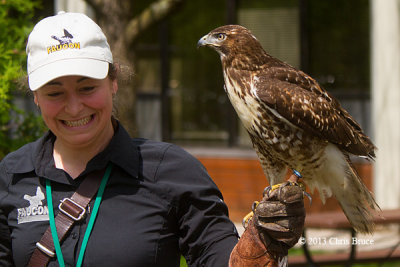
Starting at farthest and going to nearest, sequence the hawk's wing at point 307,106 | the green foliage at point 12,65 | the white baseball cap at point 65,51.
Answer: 1. the green foliage at point 12,65
2. the hawk's wing at point 307,106
3. the white baseball cap at point 65,51

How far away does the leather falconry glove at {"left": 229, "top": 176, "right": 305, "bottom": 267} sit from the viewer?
202 centimetres

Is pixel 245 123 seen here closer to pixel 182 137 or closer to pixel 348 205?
pixel 348 205

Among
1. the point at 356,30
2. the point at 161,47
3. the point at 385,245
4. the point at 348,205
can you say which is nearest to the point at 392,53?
the point at 356,30

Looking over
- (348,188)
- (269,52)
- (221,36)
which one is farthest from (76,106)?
(269,52)

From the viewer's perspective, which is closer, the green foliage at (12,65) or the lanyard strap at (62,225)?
the lanyard strap at (62,225)

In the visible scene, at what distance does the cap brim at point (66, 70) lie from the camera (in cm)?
212

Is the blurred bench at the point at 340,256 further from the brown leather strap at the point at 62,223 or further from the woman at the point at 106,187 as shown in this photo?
the brown leather strap at the point at 62,223

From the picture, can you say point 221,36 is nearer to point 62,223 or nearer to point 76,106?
point 76,106

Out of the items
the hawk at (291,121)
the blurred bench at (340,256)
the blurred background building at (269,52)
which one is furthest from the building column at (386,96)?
the hawk at (291,121)

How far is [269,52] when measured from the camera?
8227mm

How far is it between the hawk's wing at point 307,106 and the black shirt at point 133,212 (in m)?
0.46

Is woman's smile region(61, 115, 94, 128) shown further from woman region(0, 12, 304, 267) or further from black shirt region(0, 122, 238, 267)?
black shirt region(0, 122, 238, 267)

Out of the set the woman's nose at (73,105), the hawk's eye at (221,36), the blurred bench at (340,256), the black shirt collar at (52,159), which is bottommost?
the blurred bench at (340,256)

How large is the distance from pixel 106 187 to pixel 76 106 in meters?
0.31
